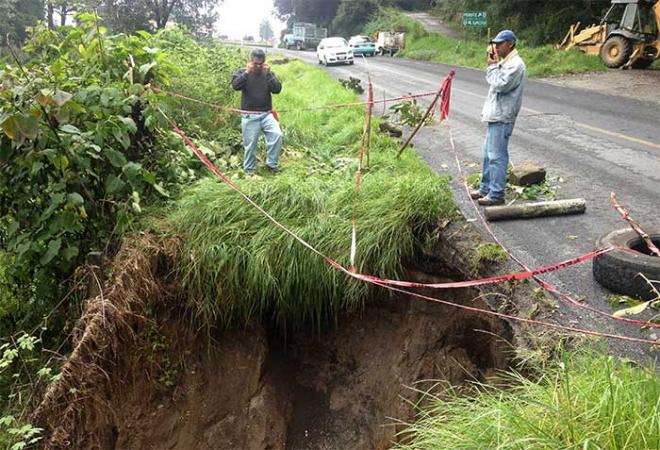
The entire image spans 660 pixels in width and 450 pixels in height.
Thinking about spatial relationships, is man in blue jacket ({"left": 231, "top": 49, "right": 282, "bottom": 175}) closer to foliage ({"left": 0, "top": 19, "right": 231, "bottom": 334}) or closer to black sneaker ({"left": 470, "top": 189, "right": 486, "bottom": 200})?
foliage ({"left": 0, "top": 19, "right": 231, "bottom": 334})

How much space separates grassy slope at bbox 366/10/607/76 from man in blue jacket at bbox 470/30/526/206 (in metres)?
14.0

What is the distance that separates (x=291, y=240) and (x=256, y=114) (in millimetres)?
2561

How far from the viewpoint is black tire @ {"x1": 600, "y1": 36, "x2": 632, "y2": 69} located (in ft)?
55.3

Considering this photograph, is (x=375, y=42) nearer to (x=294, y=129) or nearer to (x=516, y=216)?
(x=294, y=129)

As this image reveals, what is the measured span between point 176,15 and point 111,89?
23512mm

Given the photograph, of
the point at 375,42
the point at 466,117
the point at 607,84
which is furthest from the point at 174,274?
the point at 375,42

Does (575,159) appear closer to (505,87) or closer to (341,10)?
(505,87)

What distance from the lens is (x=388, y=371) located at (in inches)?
177

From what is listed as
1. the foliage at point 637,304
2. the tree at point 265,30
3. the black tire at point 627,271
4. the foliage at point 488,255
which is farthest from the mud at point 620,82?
the tree at point 265,30

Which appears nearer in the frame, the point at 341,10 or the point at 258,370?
the point at 258,370

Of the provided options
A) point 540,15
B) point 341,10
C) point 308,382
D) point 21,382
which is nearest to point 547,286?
point 308,382

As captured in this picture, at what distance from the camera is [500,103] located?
18.5ft

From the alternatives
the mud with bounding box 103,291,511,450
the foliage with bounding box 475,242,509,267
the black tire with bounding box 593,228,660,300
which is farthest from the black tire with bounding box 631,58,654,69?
the mud with bounding box 103,291,511,450

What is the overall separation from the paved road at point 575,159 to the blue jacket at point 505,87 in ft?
3.48
